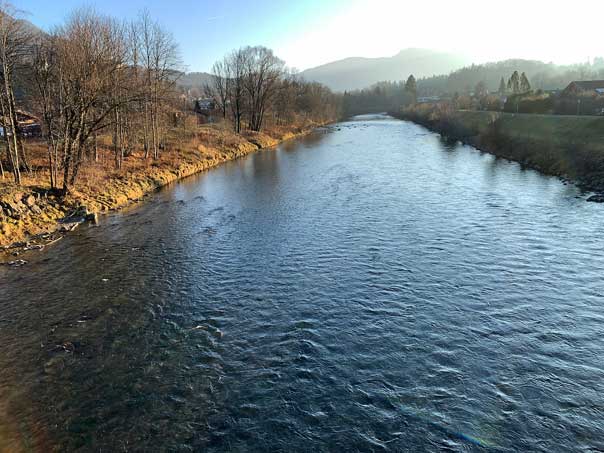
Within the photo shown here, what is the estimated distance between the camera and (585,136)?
37.3 meters

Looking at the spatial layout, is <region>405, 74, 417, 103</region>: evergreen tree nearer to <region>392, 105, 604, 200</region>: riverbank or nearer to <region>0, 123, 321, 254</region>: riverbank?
<region>392, 105, 604, 200</region>: riverbank

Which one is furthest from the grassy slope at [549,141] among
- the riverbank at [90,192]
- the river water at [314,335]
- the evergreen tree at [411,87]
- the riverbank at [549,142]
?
the evergreen tree at [411,87]

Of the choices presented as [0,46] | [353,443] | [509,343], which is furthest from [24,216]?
[509,343]

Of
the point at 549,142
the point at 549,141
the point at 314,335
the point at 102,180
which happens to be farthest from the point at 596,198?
the point at 102,180

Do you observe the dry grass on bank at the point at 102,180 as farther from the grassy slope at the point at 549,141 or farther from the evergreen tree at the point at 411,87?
the evergreen tree at the point at 411,87

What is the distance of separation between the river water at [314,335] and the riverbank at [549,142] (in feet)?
38.4

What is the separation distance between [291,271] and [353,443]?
30.6 ft

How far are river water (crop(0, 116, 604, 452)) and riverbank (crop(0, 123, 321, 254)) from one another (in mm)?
2286

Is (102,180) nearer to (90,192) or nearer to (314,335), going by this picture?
(90,192)

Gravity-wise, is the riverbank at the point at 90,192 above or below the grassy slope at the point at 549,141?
below

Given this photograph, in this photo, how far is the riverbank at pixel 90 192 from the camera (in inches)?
833

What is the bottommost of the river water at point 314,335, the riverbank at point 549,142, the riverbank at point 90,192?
the river water at point 314,335

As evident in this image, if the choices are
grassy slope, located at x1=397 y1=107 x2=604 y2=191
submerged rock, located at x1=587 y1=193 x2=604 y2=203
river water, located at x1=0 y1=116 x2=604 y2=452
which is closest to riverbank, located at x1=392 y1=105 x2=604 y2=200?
grassy slope, located at x1=397 y1=107 x2=604 y2=191

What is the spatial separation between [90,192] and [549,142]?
42489 millimetres
